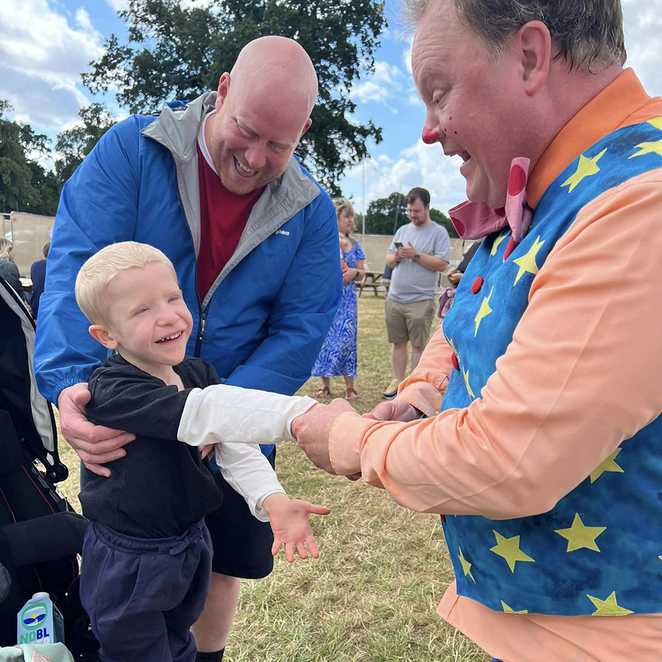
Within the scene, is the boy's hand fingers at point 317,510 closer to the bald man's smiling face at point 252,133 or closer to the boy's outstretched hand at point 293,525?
the boy's outstretched hand at point 293,525

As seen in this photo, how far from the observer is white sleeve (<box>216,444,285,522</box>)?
1787 millimetres

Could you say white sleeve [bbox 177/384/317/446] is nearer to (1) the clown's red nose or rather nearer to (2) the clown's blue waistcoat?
(2) the clown's blue waistcoat

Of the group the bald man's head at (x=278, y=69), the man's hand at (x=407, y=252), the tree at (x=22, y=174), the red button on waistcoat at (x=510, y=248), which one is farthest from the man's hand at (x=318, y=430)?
the tree at (x=22, y=174)

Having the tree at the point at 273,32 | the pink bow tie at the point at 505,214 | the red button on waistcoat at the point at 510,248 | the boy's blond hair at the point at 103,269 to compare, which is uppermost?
the tree at the point at 273,32

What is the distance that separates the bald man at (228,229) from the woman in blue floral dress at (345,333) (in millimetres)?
4192

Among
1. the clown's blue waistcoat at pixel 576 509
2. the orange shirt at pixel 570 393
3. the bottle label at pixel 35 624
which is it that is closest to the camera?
the orange shirt at pixel 570 393

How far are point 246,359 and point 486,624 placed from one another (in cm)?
124

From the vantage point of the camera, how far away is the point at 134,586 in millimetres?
1698

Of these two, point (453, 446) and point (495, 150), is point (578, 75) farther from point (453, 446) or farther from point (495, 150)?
point (453, 446)

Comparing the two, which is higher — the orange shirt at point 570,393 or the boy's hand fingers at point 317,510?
the orange shirt at point 570,393

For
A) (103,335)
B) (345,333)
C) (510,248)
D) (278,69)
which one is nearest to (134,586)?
(103,335)

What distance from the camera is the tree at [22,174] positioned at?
52875mm

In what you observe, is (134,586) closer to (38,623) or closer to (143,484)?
(143,484)

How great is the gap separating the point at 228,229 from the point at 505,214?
3.76 feet
